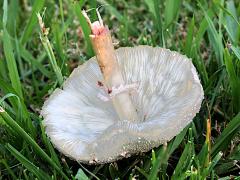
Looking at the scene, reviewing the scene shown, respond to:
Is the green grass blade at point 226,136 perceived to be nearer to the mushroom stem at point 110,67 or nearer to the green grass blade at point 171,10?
the mushroom stem at point 110,67

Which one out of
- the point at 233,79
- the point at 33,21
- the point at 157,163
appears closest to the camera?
the point at 157,163

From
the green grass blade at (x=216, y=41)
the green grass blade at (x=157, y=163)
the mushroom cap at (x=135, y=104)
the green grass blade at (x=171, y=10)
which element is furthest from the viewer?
the green grass blade at (x=171, y=10)

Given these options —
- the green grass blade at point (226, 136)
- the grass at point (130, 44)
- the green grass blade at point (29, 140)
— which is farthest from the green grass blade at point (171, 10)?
the green grass blade at point (29, 140)

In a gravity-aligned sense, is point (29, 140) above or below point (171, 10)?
below

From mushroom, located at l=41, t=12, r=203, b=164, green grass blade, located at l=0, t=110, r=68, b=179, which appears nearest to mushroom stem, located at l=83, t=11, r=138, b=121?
mushroom, located at l=41, t=12, r=203, b=164

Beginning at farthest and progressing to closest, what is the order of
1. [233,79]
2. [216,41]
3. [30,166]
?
[216,41] < [233,79] < [30,166]

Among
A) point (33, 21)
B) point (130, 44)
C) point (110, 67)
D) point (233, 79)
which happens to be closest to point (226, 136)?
point (233, 79)

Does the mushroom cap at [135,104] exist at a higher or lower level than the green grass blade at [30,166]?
higher

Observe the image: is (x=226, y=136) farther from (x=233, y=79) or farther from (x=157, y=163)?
(x=157, y=163)
